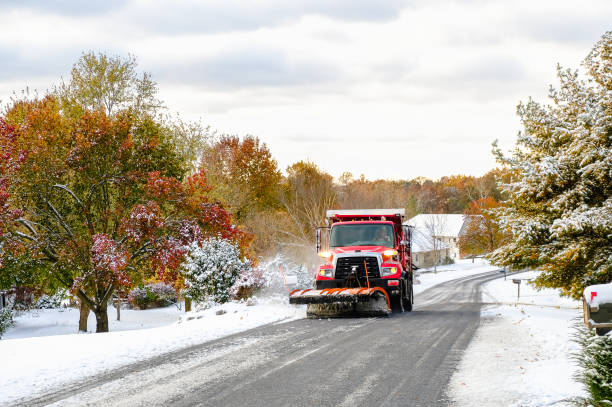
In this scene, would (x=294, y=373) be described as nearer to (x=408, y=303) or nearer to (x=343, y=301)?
(x=343, y=301)

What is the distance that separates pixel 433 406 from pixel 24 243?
15473 mm

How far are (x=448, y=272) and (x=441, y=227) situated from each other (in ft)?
33.3

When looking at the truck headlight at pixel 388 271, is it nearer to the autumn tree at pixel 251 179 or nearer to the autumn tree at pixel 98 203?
the autumn tree at pixel 98 203

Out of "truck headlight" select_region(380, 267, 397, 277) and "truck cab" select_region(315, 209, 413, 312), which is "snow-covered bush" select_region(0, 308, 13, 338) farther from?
"truck headlight" select_region(380, 267, 397, 277)

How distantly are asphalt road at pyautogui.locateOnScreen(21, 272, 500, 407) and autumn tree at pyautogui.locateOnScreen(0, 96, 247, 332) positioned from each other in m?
6.52

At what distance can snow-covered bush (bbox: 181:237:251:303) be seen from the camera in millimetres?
21234

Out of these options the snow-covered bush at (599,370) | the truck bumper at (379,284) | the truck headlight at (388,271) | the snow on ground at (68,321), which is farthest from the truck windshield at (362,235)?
the snow on ground at (68,321)

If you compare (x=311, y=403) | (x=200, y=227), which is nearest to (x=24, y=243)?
(x=200, y=227)

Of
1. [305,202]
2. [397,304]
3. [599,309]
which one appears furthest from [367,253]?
[305,202]

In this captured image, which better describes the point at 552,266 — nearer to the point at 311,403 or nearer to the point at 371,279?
the point at 371,279

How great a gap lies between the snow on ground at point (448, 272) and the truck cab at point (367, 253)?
1317 inches

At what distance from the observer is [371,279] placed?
17.3 m

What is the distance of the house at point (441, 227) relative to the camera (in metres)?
79.9

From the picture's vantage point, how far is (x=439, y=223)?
81.2m
